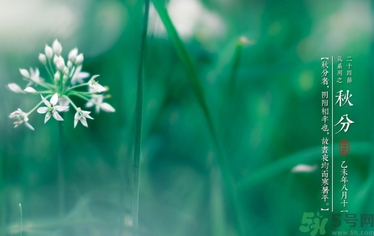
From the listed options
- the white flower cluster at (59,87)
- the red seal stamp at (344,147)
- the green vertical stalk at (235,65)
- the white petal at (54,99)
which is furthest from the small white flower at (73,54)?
the red seal stamp at (344,147)

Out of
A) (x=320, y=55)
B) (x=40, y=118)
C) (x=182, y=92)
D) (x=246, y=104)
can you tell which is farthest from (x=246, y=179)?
(x=40, y=118)

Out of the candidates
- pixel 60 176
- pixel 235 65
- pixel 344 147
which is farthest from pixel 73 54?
pixel 344 147

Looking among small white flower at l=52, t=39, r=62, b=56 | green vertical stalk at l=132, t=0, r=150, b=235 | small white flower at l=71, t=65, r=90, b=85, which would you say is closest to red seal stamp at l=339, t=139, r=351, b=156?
green vertical stalk at l=132, t=0, r=150, b=235

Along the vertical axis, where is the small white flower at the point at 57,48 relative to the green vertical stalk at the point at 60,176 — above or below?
above

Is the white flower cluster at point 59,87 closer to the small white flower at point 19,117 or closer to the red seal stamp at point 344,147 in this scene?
the small white flower at point 19,117

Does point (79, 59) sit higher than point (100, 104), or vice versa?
point (79, 59)

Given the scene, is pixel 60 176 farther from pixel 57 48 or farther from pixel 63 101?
pixel 57 48

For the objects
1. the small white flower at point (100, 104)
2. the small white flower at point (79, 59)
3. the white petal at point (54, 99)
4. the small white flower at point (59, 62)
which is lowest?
the white petal at point (54, 99)

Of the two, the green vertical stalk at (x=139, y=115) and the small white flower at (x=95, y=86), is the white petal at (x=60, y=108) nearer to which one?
the small white flower at (x=95, y=86)
